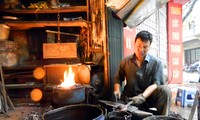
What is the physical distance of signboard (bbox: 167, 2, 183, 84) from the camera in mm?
7398

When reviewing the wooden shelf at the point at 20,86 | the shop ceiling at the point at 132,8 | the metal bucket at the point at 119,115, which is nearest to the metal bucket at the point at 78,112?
the metal bucket at the point at 119,115

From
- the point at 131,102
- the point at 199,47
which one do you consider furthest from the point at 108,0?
the point at 199,47

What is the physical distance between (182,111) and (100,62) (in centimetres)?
216

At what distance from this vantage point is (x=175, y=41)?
7539 mm

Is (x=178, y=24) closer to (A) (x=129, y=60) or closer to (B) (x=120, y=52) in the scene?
(B) (x=120, y=52)

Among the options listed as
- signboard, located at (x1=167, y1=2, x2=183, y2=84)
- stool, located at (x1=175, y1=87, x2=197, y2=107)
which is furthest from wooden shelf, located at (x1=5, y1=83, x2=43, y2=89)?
signboard, located at (x1=167, y1=2, x2=183, y2=84)

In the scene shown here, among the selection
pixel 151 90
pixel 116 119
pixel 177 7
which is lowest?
pixel 116 119

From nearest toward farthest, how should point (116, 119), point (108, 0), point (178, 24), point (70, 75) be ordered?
point (116, 119)
point (108, 0)
point (70, 75)
point (178, 24)

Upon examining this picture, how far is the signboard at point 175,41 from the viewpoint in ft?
24.3

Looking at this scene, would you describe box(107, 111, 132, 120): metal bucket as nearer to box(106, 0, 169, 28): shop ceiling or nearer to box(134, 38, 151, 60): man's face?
box(134, 38, 151, 60): man's face

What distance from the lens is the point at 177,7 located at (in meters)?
7.69

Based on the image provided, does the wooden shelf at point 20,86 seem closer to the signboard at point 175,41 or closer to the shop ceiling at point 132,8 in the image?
the shop ceiling at point 132,8

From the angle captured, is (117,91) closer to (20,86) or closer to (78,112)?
(78,112)

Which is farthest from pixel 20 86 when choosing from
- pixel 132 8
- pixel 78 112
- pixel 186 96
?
pixel 186 96
